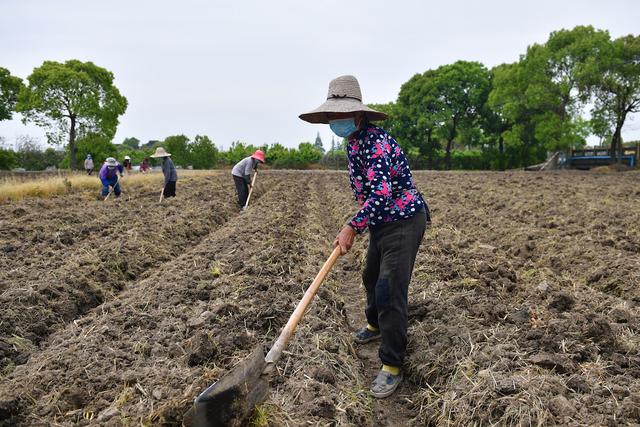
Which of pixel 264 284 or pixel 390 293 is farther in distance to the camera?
pixel 264 284

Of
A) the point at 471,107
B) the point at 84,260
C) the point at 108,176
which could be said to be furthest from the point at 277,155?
the point at 84,260

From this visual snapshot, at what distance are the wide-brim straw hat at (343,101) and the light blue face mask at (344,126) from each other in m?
0.13

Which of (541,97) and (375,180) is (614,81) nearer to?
(541,97)

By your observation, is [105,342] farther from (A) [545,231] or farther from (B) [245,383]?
(A) [545,231]

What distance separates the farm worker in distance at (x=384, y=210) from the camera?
11.3 feet

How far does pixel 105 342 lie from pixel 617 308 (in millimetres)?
4946

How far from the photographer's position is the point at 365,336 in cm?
449

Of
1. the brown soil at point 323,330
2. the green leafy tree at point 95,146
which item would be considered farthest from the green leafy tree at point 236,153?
the brown soil at point 323,330

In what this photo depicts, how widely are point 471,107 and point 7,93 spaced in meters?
46.1

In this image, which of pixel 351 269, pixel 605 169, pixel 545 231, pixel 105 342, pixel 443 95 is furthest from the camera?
pixel 443 95

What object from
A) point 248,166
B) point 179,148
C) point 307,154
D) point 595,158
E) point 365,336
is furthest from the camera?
point 307,154

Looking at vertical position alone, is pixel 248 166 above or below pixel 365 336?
above

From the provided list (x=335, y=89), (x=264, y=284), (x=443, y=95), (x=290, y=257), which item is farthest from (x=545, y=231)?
(x=443, y=95)

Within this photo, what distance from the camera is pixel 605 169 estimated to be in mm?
29859
